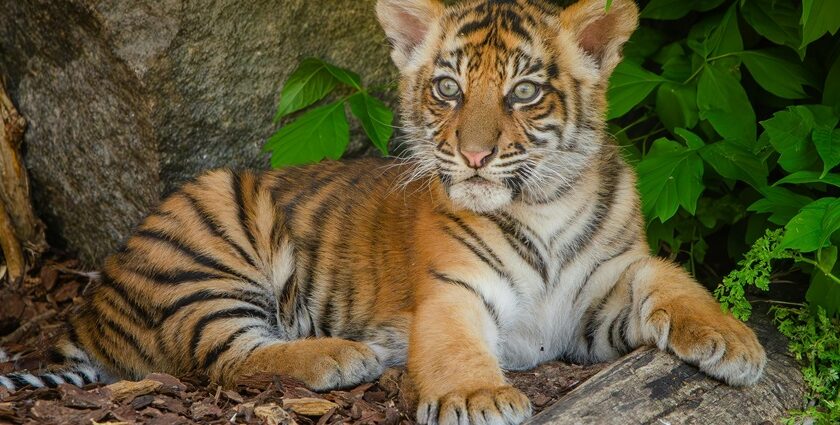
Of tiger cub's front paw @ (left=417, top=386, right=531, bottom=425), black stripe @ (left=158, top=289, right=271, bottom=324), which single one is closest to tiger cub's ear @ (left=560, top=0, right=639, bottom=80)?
tiger cub's front paw @ (left=417, top=386, right=531, bottom=425)

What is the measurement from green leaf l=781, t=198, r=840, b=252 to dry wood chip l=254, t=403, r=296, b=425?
184 centimetres

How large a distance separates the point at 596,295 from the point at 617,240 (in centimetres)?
24

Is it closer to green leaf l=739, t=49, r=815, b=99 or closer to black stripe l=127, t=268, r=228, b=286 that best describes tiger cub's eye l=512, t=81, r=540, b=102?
green leaf l=739, t=49, r=815, b=99

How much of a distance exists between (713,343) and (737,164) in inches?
38.6

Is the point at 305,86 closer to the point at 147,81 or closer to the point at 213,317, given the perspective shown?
the point at 147,81

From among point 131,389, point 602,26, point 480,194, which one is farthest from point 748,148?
point 131,389

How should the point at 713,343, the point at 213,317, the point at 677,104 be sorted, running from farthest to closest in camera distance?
1. the point at 677,104
2. the point at 213,317
3. the point at 713,343

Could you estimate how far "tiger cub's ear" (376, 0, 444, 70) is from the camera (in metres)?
4.23

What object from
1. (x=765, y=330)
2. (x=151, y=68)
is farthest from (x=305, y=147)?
(x=765, y=330)

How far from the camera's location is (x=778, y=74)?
451 centimetres

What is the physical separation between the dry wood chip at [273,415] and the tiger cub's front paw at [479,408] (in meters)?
0.47

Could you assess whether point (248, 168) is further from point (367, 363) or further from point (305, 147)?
point (367, 363)

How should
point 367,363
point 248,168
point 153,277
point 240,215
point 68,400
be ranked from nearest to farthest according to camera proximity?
point 68,400
point 367,363
point 153,277
point 240,215
point 248,168

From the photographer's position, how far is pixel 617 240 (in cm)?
411
